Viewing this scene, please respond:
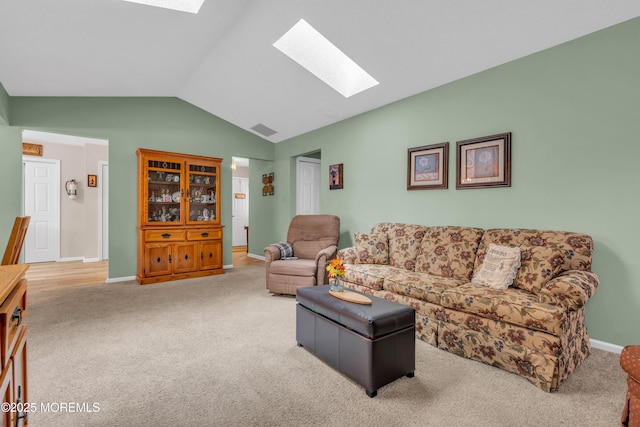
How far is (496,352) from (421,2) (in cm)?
281

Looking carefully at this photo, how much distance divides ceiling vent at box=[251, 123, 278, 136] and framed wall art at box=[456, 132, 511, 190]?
3.51 meters

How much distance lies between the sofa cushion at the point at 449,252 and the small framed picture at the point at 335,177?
1898 millimetres

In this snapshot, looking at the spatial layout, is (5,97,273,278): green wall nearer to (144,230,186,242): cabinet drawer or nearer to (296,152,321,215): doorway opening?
(144,230,186,242): cabinet drawer

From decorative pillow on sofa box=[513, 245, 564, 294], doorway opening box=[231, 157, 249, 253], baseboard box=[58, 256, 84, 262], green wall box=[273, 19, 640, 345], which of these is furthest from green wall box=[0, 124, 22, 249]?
decorative pillow on sofa box=[513, 245, 564, 294]

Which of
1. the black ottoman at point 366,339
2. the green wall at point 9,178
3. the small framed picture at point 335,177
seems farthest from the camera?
the small framed picture at point 335,177

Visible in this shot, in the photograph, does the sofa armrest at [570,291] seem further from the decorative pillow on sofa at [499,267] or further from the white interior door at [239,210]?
the white interior door at [239,210]

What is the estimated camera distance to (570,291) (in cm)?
196

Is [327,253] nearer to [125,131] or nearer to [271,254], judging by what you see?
[271,254]

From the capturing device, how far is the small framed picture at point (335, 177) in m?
4.90

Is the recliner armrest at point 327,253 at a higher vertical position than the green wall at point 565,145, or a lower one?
lower

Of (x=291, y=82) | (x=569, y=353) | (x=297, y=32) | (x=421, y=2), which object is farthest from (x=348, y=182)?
(x=569, y=353)

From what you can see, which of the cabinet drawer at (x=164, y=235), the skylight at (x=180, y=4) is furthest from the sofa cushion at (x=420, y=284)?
Result: the cabinet drawer at (x=164, y=235)

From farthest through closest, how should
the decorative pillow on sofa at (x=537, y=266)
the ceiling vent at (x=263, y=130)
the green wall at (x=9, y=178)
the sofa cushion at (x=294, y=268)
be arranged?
1. the ceiling vent at (x=263, y=130)
2. the green wall at (x=9, y=178)
3. the sofa cushion at (x=294, y=268)
4. the decorative pillow on sofa at (x=537, y=266)

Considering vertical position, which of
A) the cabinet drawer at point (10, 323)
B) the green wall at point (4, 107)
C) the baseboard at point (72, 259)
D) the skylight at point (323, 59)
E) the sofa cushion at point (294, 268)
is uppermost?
the skylight at point (323, 59)
